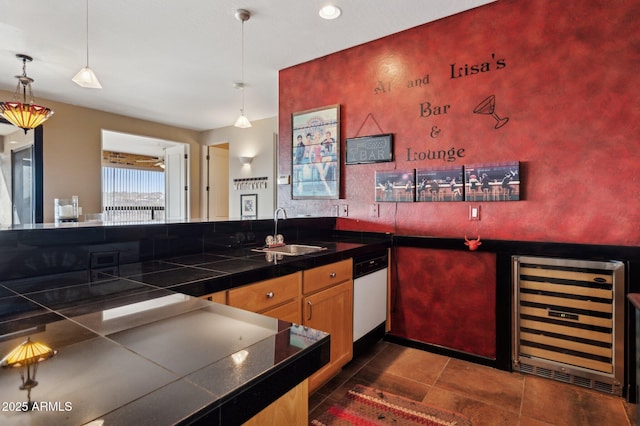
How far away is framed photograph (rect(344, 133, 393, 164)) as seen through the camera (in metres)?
2.90

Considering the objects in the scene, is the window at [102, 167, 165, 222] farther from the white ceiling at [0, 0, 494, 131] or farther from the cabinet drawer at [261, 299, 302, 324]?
the cabinet drawer at [261, 299, 302, 324]

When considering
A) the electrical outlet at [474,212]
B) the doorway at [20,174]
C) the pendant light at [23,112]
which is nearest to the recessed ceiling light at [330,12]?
the electrical outlet at [474,212]

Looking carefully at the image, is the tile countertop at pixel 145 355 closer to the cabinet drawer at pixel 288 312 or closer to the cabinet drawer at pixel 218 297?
the cabinet drawer at pixel 218 297

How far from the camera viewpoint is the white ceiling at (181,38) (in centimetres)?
257

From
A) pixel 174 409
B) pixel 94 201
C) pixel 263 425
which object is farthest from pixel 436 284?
pixel 94 201

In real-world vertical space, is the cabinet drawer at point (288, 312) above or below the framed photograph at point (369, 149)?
below

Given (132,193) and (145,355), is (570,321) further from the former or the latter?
(132,193)

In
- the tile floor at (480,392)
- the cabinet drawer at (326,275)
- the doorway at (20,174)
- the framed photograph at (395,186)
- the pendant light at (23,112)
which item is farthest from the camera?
the doorway at (20,174)

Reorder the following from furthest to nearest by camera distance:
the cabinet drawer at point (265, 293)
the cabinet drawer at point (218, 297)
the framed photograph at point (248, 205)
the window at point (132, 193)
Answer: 1. the window at point (132, 193)
2. the framed photograph at point (248, 205)
3. the cabinet drawer at point (265, 293)
4. the cabinet drawer at point (218, 297)

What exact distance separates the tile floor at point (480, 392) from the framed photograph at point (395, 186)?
1.29 m

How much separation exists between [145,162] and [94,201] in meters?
4.20

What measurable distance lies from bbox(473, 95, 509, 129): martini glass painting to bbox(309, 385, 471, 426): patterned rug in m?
1.96

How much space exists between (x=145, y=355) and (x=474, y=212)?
2.42 m

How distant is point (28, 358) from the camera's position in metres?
0.65
